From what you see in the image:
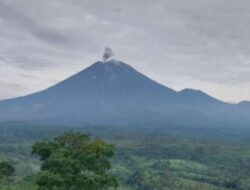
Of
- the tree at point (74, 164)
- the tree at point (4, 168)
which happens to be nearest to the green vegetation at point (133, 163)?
the tree at point (74, 164)

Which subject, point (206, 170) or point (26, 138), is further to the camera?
point (26, 138)

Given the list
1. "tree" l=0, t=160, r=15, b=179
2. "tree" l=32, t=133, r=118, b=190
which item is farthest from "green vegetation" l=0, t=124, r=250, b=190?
"tree" l=0, t=160, r=15, b=179

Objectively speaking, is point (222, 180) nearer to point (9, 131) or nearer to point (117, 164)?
point (117, 164)

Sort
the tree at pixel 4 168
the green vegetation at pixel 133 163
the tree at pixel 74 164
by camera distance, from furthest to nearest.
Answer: the tree at pixel 4 168, the green vegetation at pixel 133 163, the tree at pixel 74 164

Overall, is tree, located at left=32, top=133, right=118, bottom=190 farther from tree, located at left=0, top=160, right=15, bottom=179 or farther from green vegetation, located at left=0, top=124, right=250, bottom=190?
tree, located at left=0, top=160, right=15, bottom=179

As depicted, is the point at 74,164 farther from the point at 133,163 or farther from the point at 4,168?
the point at 133,163

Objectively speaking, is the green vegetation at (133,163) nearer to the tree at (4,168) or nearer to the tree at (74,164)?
the tree at (74,164)

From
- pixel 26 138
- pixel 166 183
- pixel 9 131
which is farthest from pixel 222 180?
pixel 9 131

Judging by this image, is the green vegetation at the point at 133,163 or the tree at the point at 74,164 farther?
the green vegetation at the point at 133,163
